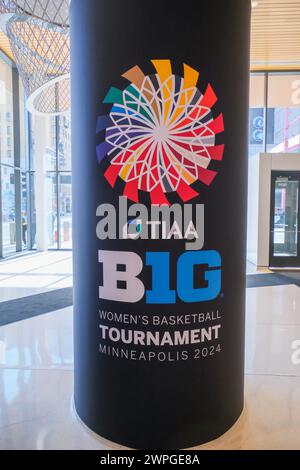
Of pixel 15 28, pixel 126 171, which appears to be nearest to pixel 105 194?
pixel 126 171

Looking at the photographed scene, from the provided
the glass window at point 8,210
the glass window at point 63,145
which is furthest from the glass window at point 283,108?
the glass window at point 8,210

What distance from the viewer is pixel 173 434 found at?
2154 millimetres

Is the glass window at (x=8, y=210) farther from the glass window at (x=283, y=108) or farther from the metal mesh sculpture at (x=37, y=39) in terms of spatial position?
the glass window at (x=283, y=108)

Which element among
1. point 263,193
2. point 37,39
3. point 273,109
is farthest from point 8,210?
point 37,39

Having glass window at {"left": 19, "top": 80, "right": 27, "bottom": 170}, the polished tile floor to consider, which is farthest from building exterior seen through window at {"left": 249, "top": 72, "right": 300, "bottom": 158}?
glass window at {"left": 19, "top": 80, "right": 27, "bottom": 170}

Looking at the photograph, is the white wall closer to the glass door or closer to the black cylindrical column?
the glass door

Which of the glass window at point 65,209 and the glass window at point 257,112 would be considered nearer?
the glass window at point 257,112

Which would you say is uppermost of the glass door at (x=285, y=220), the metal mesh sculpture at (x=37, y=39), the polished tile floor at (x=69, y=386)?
the metal mesh sculpture at (x=37, y=39)

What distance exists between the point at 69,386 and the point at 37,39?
3.12m

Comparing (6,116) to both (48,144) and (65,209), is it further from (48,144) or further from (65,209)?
(65,209)

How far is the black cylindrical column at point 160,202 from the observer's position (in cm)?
203

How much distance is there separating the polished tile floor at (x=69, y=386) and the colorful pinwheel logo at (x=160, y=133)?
60.6 inches

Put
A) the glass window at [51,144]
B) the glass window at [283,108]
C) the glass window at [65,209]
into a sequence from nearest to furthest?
the glass window at [283,108] → the glass window at [51,144] → the glass window at [65,209]

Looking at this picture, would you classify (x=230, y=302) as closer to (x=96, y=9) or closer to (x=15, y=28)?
(x=96, y=9)
